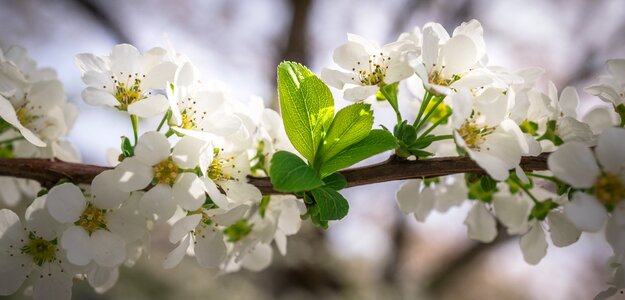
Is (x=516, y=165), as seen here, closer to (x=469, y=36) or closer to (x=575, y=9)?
(x=469, y=36)

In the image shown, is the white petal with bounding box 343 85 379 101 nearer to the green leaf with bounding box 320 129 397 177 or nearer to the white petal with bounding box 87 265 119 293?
the green leaf with bounding box 320 129 397 177

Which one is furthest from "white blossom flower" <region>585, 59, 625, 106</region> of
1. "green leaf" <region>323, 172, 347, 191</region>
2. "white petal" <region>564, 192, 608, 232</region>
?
"green leaf" <region>323, 172, 347, 191</region>

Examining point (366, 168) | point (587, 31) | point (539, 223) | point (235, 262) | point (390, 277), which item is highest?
point (366, 168)

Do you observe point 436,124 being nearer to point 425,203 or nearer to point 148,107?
point 425,203

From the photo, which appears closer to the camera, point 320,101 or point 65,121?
point 320,101

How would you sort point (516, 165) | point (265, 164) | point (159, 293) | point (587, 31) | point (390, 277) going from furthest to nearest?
point (390, 277) < point (587, 31) < point (159, 293) < point (265, 164) < point (516, 165)

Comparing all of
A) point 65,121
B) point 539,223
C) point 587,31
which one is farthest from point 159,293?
point 587,31

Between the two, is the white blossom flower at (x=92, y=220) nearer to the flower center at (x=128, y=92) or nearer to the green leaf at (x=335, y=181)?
the flower center at (x=128, y=92)
